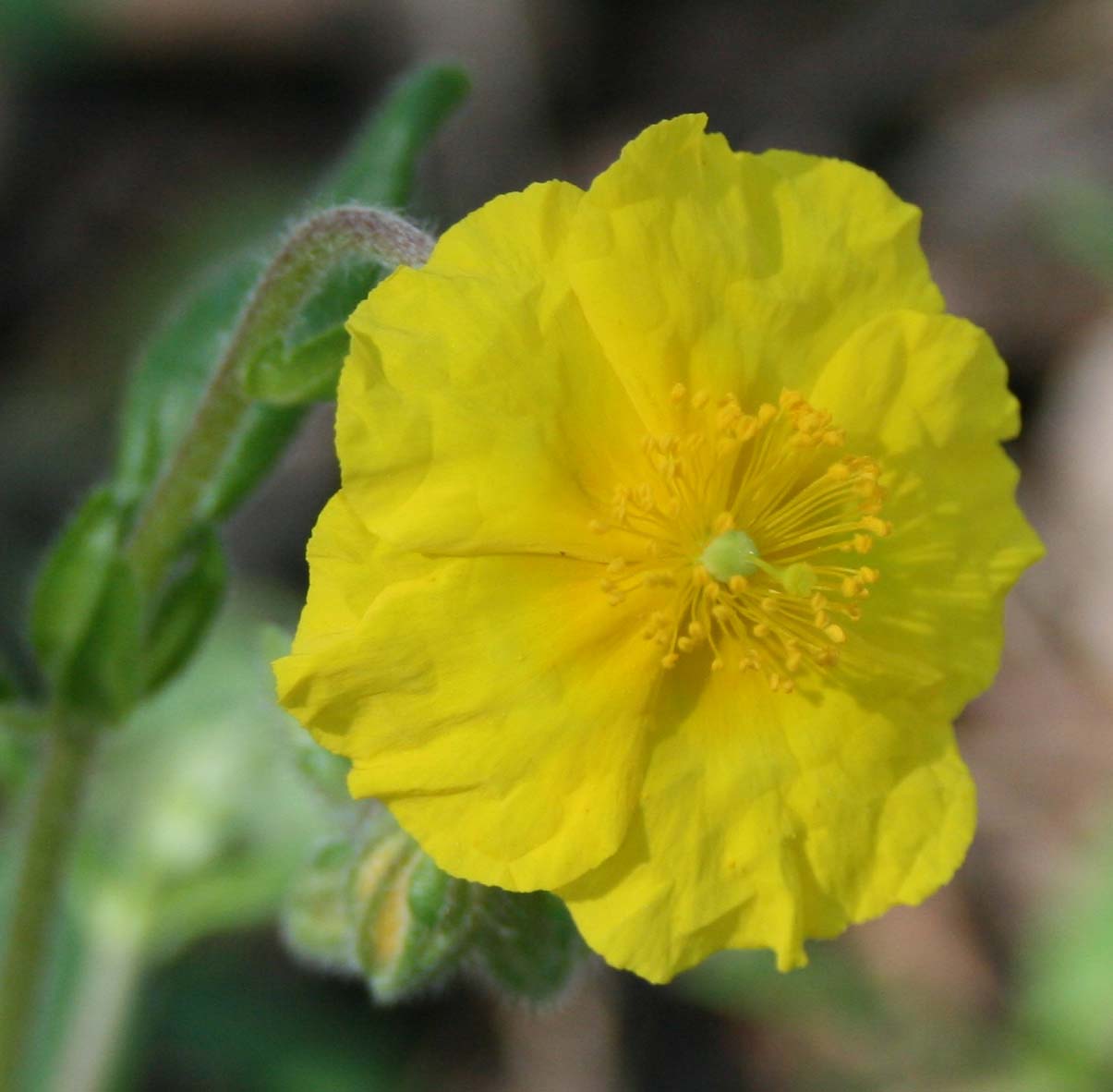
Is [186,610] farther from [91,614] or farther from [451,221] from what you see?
[451,221]

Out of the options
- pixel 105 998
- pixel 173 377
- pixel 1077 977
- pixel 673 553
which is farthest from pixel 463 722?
pixel 1077 977

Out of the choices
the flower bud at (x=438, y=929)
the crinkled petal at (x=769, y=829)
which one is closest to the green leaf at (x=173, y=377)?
the flower bud at (x=438, y=929)

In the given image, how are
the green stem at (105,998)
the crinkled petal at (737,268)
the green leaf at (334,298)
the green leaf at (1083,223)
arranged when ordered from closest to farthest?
the crinkled petal at (737,268)
the green leaf at (334,298)
the green stem at (105,998)
the green leaf at (1083,223)

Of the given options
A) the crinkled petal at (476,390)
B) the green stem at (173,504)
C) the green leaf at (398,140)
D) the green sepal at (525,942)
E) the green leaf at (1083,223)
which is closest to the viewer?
the crinkled petal at (476,390)

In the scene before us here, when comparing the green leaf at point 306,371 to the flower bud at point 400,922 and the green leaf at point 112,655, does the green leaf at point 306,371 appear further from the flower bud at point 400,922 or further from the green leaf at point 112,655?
the flower bud at point 400,922

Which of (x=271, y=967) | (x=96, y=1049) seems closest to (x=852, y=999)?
(x=271, y=967)
